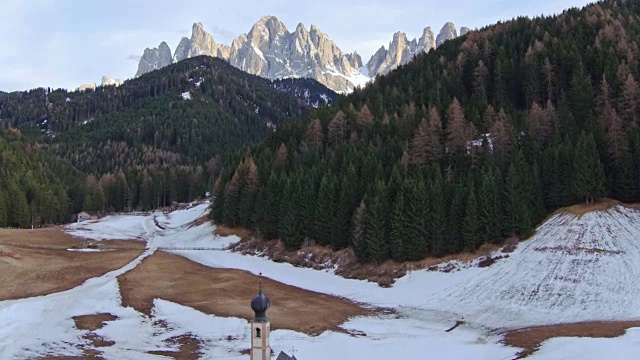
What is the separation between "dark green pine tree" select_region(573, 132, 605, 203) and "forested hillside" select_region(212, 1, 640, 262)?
0.17 m

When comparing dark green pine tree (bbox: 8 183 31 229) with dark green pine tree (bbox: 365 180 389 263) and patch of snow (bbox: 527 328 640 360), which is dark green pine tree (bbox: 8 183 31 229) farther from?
patch of snow (bbox: 527 328 640 360)

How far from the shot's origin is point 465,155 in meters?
76.4

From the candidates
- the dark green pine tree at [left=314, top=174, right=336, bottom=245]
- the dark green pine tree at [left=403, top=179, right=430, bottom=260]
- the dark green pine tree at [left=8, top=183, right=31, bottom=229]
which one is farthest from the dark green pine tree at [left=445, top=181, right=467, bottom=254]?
the dark green pine tree at [left=8, top=183, right=31, bottom=229]

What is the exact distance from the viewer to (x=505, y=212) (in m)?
62.7

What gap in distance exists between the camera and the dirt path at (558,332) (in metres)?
32.7

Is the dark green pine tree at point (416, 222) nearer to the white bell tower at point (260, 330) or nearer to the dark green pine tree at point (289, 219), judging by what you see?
the dark green pine tree at point (289, 219)

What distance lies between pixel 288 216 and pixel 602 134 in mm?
45180

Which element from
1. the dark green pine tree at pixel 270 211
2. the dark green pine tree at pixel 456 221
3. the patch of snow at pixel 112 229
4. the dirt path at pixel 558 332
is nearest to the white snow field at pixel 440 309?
the dirt path at pixel 558 332

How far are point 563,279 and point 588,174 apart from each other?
18.3 m

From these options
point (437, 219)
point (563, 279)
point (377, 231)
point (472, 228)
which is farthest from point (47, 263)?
point (563, 279)

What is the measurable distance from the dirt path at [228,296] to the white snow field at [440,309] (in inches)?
70.2

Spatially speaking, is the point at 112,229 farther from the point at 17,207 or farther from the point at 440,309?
the point at 440,309

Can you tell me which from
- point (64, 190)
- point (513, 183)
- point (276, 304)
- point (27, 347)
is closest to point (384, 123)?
point (513, 183)

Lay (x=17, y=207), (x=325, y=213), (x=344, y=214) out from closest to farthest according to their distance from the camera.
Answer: (x=344, y=214) → (x=325, y=213) → (x=17, y=207)
